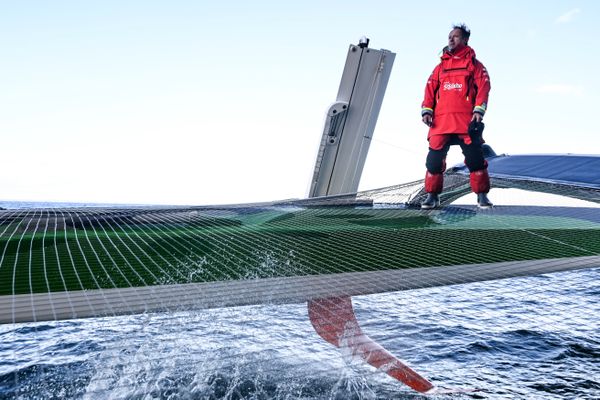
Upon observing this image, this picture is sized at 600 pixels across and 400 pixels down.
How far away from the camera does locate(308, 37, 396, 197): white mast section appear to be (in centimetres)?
760

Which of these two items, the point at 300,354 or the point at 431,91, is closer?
the point at 300,354

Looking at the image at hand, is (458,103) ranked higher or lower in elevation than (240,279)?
higher

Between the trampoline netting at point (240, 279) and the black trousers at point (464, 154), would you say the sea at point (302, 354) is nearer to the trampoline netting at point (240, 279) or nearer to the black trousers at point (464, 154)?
the trampoline netting at point (240, 279)

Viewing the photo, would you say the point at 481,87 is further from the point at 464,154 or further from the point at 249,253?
the point at 249,253

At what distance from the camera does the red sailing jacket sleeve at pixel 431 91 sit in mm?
5695

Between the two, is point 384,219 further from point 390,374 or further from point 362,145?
point 390,374

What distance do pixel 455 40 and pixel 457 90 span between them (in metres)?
0.50

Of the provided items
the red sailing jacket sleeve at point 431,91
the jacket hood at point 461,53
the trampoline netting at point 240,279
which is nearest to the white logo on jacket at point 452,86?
the red sailing jacket sleeve at point 431,91

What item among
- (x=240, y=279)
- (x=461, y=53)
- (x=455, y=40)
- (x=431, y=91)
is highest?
(x=455, y=40)

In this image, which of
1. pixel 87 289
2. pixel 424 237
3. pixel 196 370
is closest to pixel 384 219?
pixel 424 237

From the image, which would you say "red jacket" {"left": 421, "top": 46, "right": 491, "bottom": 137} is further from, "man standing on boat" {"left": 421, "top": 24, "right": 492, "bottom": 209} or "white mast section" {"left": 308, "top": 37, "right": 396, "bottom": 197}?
"white mast section" {"left": 308, "top": 37, "right": 396, "bottom": 197}

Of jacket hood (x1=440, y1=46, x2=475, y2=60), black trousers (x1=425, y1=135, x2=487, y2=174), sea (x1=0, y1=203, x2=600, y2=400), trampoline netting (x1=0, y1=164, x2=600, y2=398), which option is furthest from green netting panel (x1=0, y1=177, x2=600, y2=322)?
jacket hood (x1=440, y1=46, x2=475, y2=60)

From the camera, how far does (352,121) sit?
777 cm

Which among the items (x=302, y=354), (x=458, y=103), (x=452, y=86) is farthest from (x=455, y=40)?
(x=302, y=354)
